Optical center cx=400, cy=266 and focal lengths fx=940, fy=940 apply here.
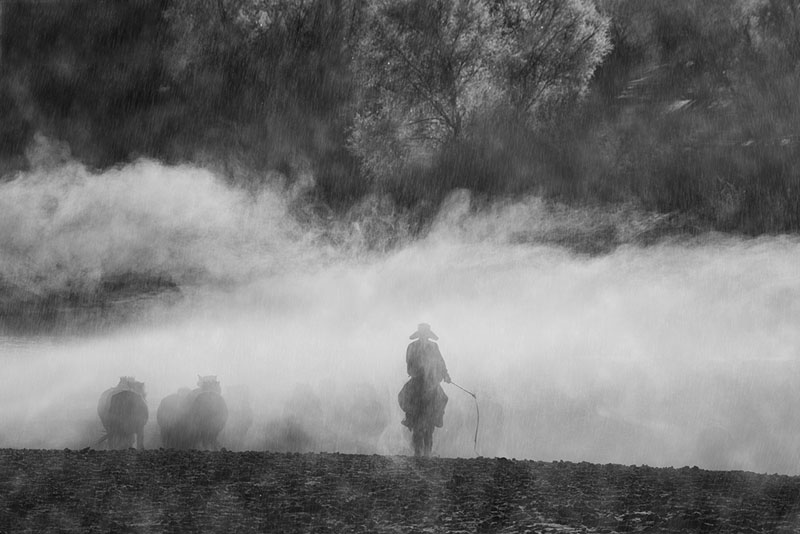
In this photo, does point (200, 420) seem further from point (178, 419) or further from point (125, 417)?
point (125, 417)

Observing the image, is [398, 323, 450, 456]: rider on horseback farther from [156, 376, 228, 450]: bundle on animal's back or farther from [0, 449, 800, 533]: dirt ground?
[156, 376, 228, 450]: bundle on animal's back

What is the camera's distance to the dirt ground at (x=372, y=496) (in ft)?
41.0

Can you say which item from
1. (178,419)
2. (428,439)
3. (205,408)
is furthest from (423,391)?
(178,419)

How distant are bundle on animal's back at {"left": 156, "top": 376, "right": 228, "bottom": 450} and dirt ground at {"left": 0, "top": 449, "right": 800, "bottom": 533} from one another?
8605 millimetres

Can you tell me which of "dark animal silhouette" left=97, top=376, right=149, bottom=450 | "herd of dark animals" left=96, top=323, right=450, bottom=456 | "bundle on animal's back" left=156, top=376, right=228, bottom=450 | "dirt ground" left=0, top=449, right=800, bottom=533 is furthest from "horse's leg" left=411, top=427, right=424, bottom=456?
"dark animal silhouette" left=97, top=376, right=149, bottom=450

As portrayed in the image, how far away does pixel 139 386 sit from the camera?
3027cm

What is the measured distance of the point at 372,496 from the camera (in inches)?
587

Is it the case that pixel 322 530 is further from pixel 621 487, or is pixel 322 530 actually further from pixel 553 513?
pixel 621 487

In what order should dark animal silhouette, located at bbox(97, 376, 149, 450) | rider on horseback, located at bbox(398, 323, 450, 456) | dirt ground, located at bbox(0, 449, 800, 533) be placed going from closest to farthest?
1. dirt ground, located at bbox(0, 449, 800, 533)
2. rider on horseback, located at bbox(398, 323, 450, 456)
3. dark animal silhouette, located at bbox(97, 376, 149, 450)

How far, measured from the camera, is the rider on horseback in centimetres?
2397

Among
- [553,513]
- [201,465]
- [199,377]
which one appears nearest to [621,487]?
[553,513]

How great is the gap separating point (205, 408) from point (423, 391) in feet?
28.4

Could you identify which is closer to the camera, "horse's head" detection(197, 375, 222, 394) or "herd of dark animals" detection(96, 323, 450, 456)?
"herd of dark animals" detection(96, 323, 450, 456)

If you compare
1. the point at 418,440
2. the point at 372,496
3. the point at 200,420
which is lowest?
the point at 372,496
